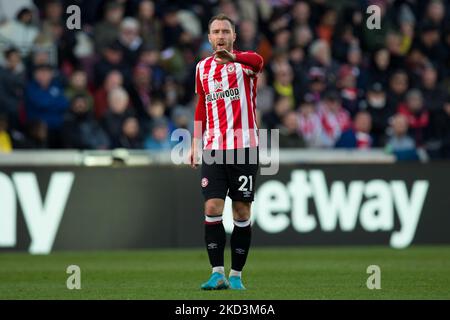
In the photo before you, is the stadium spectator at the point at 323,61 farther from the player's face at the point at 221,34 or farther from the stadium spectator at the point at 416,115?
the player's face at the point at 221,34

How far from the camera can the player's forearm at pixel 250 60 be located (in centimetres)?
974

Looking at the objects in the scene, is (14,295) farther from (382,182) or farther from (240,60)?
(382,182)

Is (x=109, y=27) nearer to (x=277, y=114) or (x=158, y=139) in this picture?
(x=158, y=139)

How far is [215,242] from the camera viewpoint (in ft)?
32.8

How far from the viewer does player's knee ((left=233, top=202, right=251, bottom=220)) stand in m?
10.1

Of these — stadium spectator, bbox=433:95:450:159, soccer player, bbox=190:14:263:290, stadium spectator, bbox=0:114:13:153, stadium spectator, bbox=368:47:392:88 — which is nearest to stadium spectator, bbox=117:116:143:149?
stadium spectator, bbox=0:114:13:153

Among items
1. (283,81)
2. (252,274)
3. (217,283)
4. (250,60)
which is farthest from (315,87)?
(217,283)

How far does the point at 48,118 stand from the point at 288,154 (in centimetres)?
368

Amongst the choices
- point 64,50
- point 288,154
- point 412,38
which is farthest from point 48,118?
point 412,38

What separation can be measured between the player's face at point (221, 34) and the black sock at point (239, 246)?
160 cm

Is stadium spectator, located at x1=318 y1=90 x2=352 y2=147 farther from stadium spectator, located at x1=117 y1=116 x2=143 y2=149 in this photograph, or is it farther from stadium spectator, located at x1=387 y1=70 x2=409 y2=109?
stadium spectator, located at x1=117 y1=116 x2=143 y2=149

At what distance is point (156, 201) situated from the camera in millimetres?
16234

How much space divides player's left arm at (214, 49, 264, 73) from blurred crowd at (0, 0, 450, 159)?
7.70 meters

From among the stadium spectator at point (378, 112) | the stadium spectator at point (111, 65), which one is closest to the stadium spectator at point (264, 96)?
the stadium spectator at point (378, 112)
